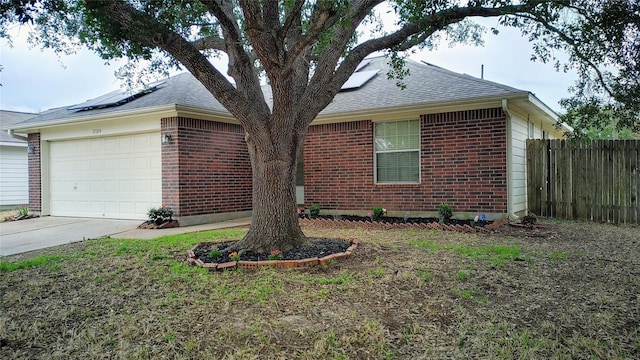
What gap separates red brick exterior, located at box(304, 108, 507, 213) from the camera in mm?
9102

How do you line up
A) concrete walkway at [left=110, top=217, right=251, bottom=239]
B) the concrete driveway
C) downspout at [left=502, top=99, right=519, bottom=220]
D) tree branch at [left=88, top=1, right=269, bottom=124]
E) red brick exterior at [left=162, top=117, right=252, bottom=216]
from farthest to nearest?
red brick exterior at [left=162, top=117, right=252, bottom=216] → downspout at [left=502, top=99, right=519, bottom=220] → concrete walkway at [left=110, top=217, right=251, bottom=239] → the concrete driveway → tree branch at [left=88, top=1, right=269, bottom=124]

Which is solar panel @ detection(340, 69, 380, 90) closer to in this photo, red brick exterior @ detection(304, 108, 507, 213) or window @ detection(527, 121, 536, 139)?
red brick exterior @ detection(304, 108, 507, 213)

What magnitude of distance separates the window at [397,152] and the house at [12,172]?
47.9 feet

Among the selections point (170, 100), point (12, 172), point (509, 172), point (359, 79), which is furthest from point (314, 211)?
point (12, 172)

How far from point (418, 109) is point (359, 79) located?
10.7 feet

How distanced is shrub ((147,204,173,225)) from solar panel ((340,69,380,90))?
5641 millimetres

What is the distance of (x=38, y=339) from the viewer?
3.30m

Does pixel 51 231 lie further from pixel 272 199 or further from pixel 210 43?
pixel 272 199

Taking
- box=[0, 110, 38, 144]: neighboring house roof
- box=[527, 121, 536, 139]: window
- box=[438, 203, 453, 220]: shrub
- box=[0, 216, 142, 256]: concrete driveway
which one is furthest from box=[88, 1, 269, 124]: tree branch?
box=[0, 110, 38, 144]: neighboring house roof

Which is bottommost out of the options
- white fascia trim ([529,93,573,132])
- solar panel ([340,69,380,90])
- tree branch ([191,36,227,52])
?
white fascia trim ([529,93,573,132])

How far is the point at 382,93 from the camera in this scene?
10812 mm

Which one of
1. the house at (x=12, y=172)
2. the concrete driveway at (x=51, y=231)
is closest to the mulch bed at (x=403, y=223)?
the concrete driveway at (x=51, y=231)

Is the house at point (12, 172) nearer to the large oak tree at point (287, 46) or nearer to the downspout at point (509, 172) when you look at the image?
the large oak tree at point (287, 46)

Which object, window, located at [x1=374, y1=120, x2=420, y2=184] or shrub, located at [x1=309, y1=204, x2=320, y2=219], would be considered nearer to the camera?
window, located at [x1=374, y1=120, x2=420, y2=184]
